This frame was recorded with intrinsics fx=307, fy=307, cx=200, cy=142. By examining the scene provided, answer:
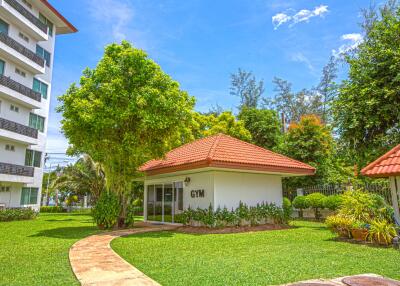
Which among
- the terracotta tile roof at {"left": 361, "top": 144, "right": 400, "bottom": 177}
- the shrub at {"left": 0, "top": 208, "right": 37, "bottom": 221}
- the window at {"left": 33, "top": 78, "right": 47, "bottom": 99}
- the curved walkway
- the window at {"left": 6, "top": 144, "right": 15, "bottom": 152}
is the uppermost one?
the window at {"left": 33, "top": 78, "right": 47, "bottom": 99}

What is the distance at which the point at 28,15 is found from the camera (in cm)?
2420

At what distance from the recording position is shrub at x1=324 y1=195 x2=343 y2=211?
15.8m

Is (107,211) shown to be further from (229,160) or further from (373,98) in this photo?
(373,98)

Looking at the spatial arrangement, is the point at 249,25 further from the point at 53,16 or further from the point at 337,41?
the point at 53,16

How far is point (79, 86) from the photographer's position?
42.9 ft

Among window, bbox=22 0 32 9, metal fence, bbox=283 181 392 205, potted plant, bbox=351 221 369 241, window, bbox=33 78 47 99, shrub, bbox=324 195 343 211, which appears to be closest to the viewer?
potted plant, bbox=351 221 369 241

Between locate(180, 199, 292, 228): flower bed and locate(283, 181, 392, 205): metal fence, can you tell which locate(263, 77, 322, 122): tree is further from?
locate(180, 199, 292, 228): flower bed

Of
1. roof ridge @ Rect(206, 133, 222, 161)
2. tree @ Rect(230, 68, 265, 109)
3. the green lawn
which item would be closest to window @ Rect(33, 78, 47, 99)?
roof ridge @ Rect(206, 133, 222, 161)

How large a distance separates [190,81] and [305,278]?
754 inches

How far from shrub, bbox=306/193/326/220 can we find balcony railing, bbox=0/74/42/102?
21656 millimetres

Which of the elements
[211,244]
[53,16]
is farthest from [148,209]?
[53,16]

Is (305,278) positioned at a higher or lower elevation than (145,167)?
lower

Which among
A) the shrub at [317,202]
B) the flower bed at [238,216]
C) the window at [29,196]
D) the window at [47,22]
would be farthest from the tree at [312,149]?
the window at [47,22]

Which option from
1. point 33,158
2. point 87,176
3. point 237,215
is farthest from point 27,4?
point 237,215
